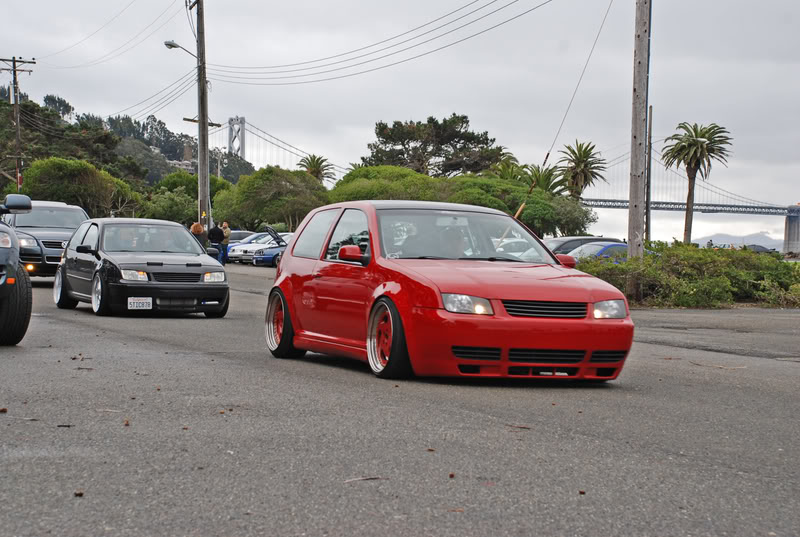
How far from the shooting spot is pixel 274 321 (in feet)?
A: 33.7

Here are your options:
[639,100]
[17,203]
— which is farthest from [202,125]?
[17,203]

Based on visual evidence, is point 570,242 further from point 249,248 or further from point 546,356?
point 546,356

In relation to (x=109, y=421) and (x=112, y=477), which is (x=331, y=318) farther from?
(x=112, y=477)

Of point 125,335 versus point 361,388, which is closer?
point 361,388

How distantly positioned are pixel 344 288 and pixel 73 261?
29.7ft

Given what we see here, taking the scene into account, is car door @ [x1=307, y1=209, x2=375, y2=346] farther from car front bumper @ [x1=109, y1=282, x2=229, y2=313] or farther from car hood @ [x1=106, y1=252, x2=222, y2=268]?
car hood @ [x1=106, y1=252, x2=222, y2=268]

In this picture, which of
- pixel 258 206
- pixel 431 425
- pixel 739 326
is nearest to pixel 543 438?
pixel 431 425

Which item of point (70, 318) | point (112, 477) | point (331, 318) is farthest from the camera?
point (70, 318)

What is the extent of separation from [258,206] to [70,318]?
2674 inches

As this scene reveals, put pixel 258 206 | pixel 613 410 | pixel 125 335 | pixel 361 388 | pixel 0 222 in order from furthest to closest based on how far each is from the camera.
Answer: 1. pixel 258 206
2. pixel 125 335
3. pixel 0 222
4. pixel 361 388
5. pixel 613 410

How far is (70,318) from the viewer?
14.7 meters

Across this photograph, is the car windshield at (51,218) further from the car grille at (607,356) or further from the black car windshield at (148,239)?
the car grille at (607,356)

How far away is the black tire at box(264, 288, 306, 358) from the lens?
32.4 ft

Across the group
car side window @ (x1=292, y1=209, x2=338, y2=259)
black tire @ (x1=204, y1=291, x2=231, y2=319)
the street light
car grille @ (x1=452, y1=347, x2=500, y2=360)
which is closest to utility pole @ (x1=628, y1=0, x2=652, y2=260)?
black tire @ (x1=204, y1=291, x2=231, y2=319)
